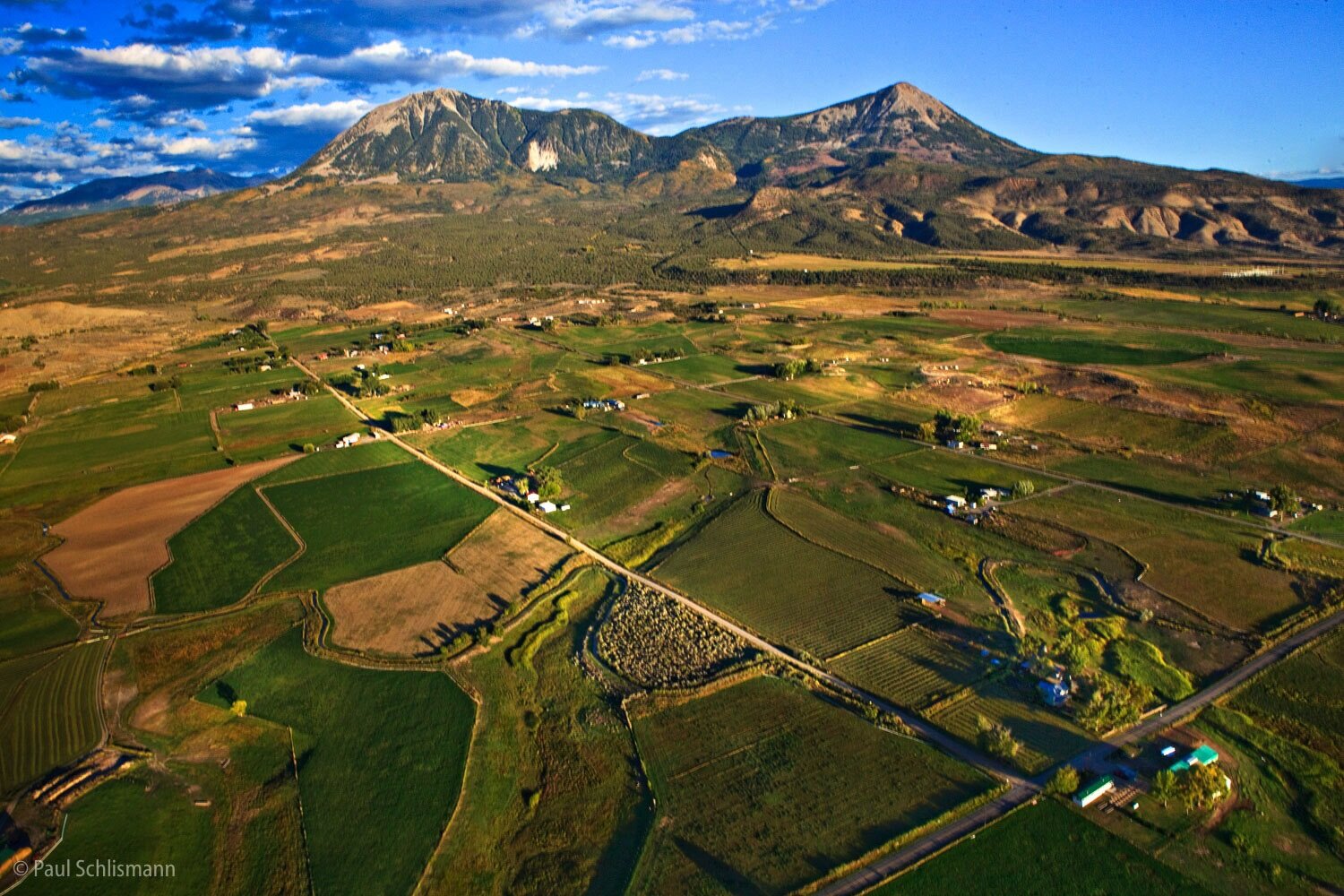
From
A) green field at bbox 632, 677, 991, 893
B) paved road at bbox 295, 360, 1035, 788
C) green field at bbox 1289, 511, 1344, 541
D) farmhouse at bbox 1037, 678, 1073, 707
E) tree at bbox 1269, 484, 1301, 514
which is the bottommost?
green field at bbox 632, 677, 991, 893

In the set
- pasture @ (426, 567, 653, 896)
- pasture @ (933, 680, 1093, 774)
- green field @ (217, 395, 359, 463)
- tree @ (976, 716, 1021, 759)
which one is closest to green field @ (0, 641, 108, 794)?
pasture @ (426, 567, 653, 896)

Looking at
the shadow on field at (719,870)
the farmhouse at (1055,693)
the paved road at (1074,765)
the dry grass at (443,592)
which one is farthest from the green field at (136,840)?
the farmhouse at (1055,693)

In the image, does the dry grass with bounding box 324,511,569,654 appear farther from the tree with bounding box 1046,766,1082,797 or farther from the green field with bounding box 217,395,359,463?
the green field with bounding box 217,395,359,463

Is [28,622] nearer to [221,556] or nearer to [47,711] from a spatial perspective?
[221,556]

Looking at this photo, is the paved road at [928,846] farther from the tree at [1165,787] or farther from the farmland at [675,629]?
the tree at [1165,787]

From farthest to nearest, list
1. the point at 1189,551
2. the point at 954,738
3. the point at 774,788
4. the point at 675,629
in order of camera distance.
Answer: the point at 1189,551 → the point at 675,629 → the point at 954,738 → the point at 774,788

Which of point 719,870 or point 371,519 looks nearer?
point 719,870

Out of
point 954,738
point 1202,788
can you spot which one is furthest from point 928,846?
point 1202,788
